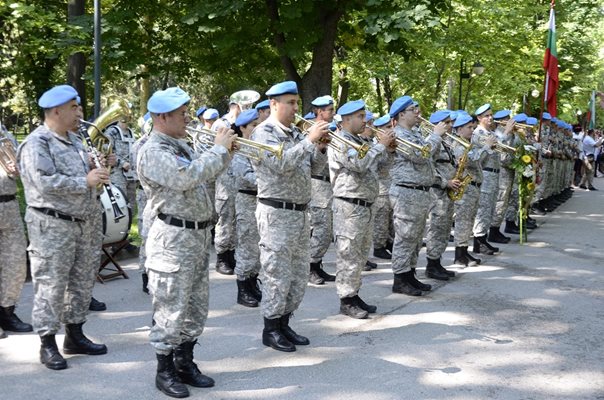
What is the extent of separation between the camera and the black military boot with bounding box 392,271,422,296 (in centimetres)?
781

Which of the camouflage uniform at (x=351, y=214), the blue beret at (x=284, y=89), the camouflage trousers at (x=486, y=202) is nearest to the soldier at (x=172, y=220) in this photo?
the blue beret at (x=284, y=89)

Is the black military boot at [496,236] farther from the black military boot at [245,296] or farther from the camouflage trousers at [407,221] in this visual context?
the black military boot at [245,296]

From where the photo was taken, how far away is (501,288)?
829cm

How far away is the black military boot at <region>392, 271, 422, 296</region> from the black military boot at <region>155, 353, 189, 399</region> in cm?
358

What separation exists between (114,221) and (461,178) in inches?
→ 170

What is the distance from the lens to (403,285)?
25.8 ft

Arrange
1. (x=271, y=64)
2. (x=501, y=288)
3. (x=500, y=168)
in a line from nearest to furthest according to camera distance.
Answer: (x=501, y=288) < (x=500, y=168) < (x=271, y=64)

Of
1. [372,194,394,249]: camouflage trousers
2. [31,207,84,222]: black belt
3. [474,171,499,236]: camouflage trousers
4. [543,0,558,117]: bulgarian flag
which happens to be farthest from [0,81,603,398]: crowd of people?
[543,0,558,117]: bulgarian flag

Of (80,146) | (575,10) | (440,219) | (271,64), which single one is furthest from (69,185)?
(575,10)

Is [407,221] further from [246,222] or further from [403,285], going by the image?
[246,222]

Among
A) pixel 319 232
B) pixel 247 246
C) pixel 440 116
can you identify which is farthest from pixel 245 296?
pixel 440 116

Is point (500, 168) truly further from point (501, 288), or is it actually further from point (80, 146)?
point (80, 146)

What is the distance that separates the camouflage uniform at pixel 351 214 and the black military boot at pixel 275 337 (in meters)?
1.08

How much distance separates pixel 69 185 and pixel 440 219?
4.95 metres
